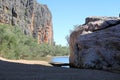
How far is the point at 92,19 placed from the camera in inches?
861

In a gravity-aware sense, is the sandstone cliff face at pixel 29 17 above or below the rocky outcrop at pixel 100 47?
above

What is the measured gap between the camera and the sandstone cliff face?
90.8 meters

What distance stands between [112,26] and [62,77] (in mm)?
8441

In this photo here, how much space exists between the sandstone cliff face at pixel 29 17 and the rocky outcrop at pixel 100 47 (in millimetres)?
69393

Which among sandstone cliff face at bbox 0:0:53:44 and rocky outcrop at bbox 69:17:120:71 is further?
sandstone cliff face at bbox 0:0:53:44

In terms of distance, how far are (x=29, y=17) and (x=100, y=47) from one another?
100m

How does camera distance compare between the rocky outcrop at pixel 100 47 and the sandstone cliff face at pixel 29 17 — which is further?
the sandstone cliff face at pixel 29 17

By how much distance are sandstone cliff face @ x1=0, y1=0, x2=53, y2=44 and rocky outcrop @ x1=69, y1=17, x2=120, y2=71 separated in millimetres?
69393

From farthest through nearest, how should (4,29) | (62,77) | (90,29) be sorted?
1. (4,29)
2. (90,29)
3. (62,77)

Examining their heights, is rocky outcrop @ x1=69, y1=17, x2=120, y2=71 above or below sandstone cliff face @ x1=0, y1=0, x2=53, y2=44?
below

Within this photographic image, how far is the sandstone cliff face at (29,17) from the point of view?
3573 inches

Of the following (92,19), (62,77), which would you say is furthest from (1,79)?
(92,19)

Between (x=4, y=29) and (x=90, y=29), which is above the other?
(x=4, y=29)

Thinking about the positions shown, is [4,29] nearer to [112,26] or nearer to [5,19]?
[112,26]
